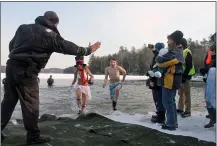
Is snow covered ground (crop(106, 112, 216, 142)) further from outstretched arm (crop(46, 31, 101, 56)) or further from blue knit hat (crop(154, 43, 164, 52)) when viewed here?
outstretched arm (crop(46, 31, 101, 56))

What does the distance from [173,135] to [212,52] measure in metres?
1.81

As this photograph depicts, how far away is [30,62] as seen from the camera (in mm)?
3738

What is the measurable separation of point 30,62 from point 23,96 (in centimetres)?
49

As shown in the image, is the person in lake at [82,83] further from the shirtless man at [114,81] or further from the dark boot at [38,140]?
the dark boot at [38,140]

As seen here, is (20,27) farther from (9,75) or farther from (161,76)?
(161,76)

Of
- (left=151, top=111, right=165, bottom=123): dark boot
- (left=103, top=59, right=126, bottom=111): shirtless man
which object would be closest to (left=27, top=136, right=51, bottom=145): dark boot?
(left=151, top=111, right=165, bottom=123): dark boot

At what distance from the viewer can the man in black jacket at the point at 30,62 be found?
3.75m

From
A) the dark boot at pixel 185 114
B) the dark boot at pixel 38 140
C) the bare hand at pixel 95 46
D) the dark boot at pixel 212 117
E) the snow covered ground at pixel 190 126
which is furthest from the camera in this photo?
the dark boot at pixel 185 114

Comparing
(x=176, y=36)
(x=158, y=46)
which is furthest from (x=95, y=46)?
(x=158, y=46)

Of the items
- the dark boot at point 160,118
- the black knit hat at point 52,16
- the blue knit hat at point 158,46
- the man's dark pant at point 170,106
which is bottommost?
the dark boot at point 160,118

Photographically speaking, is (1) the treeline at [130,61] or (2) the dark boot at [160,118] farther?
(1) the treeline at [130,61]

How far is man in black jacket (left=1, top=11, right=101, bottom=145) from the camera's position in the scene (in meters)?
3.75

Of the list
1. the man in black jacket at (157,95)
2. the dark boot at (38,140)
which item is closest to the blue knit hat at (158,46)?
the man in black jacket at (157,95)

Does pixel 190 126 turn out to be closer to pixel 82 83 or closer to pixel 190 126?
pixel 190 126
